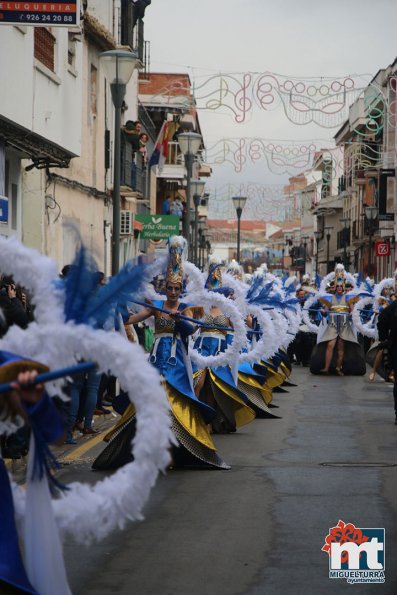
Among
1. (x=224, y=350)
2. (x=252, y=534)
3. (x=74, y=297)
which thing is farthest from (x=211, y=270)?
(x=74, y=297)

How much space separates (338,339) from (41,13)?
1435cm

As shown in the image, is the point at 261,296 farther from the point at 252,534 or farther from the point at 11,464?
the point at 252,534

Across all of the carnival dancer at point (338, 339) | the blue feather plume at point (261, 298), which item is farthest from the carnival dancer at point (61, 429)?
the carnival dancer at point (338, 339)

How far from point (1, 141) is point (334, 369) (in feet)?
36.5

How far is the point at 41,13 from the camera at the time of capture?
1549cm

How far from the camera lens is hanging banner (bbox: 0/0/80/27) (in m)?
15.4

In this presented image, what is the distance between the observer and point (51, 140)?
23047mm

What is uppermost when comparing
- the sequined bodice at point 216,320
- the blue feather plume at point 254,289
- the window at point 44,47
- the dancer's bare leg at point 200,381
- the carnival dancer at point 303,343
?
the window at point 44,47

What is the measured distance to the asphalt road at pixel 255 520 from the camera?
25.2 ft

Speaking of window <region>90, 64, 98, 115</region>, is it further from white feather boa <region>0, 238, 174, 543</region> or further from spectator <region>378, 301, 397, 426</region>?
white feather boa <region>0, 238, 174, 543</region>

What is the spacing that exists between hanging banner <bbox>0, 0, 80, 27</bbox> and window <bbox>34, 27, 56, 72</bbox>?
23.4ft

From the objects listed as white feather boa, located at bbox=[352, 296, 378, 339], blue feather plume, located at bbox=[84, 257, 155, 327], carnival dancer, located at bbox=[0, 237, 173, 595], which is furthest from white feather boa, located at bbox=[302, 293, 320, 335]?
carnival dancer, located at bbox=[0, 237, 173, 595]

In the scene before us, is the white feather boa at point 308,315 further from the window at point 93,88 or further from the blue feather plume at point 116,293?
the blue feather plume at point 116,293

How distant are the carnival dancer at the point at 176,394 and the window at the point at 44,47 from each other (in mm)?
10807
